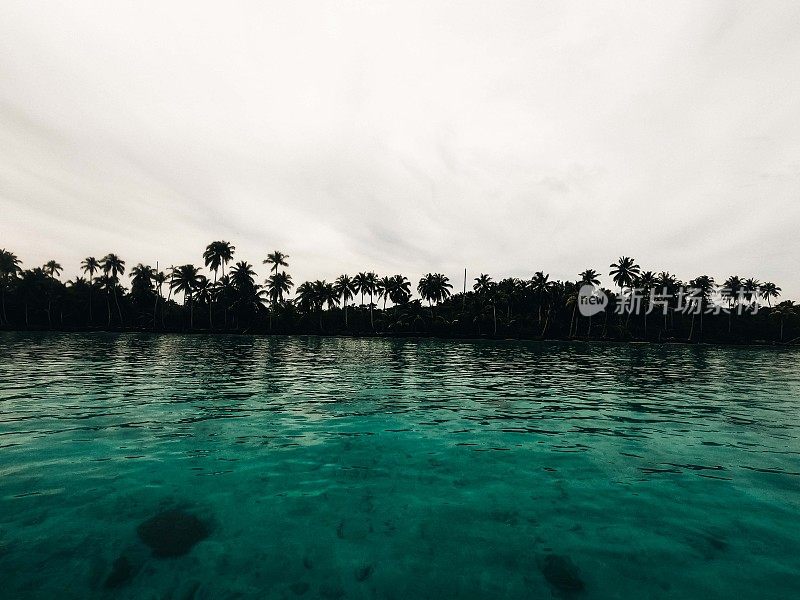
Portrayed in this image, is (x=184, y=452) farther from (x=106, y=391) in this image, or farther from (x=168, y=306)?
(x=168, y=306)

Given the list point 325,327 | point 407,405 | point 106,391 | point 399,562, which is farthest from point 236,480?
point 325,327

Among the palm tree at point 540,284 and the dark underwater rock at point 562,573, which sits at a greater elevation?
the palm tree at point 540,284

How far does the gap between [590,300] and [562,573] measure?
10224 cm

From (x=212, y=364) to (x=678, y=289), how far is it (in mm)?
113722

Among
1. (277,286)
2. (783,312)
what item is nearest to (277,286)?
(277,286)

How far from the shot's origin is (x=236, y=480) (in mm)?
8352

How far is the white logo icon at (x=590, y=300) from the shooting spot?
93.0 meters

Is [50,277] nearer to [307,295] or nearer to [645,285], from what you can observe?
[307,295]

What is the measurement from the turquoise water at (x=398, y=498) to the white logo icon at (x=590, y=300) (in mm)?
82709

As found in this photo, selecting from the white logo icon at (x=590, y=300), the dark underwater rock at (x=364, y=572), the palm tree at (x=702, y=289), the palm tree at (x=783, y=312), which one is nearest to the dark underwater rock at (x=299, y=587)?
the dark underwater rock at (x=364, y=572)

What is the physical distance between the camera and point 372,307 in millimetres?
99500

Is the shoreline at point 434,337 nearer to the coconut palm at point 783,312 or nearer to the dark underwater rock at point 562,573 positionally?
the coconut palm at point 783,312

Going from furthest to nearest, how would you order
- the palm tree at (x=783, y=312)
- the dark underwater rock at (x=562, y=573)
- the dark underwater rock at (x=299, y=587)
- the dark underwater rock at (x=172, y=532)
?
1. the palm tree at (x=783, y=312)
2. the dark underwater rock at (x=172, y=532)
3. the dark underwater rock at (x=562, y=573)
4. the dark underwater rock at (x=299, y=587)

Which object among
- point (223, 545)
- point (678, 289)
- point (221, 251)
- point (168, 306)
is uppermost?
point (221, 251)
